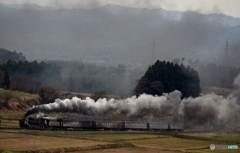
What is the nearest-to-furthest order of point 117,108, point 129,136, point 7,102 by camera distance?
point 129,136
point 117,108
point 7,102

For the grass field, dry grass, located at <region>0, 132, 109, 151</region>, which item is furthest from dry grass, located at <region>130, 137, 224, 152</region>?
dry grass, located at <region>0, 132, 109, 151</region>

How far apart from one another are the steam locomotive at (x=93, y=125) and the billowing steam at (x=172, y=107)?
14.4 ft

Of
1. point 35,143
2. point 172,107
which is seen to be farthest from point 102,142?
point 172,107

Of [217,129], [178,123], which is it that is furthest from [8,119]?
[217,129]

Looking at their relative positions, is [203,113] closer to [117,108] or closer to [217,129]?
[217,129]

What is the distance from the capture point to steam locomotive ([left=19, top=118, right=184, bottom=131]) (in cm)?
11906

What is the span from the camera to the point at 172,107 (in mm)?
144250

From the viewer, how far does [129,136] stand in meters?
115

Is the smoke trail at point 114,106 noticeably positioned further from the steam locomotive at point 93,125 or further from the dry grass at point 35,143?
the dry grass at point 35,143

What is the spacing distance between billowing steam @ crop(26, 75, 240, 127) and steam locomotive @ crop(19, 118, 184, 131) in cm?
438

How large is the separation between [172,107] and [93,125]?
88.9ft

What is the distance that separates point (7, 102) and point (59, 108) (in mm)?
48987

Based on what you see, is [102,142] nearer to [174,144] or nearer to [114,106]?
[174,144]

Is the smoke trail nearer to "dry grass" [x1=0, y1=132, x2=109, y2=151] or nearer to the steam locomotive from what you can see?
the steam locomotive
